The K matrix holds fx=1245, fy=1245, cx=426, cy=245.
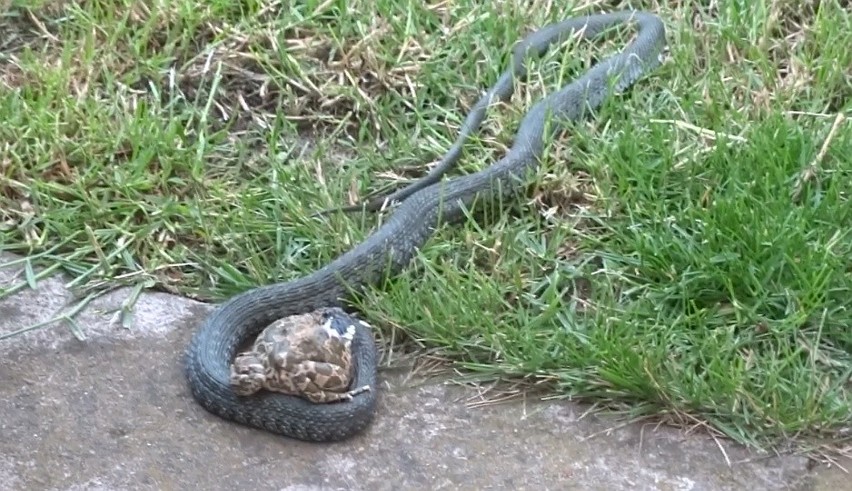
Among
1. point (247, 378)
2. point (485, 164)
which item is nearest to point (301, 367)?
point (247, 378)

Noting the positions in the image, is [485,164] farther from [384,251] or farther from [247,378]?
[247,378]

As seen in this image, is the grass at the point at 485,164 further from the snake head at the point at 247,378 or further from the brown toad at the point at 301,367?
the snake head at the point at 247,378

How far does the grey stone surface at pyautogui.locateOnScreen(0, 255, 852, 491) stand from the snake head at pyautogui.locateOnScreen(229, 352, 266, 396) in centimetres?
10

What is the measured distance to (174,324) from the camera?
3.31 metres

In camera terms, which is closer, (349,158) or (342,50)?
(349,158)

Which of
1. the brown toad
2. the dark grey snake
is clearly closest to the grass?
the dark grey snake

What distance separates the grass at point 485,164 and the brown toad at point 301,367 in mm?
305

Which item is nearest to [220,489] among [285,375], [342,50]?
[285,375]

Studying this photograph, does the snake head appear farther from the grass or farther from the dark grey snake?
the grass

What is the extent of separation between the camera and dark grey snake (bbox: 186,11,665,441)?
293cm

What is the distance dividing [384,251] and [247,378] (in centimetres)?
65

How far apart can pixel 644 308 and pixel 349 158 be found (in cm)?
119

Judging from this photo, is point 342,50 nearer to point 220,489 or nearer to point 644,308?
point 644,308

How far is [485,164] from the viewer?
12.6 feet
